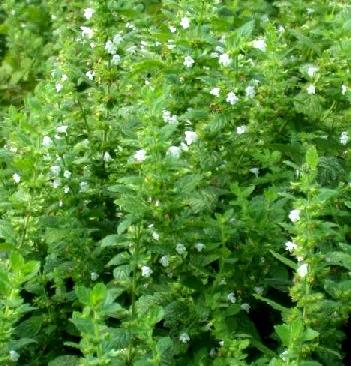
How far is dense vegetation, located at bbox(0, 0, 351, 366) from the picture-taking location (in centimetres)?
270

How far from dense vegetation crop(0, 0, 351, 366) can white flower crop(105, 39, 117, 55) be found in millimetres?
18

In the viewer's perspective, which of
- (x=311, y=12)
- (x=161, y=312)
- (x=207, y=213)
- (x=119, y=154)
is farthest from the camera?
(x=311, y=12)

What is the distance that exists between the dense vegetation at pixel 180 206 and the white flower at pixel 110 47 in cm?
2

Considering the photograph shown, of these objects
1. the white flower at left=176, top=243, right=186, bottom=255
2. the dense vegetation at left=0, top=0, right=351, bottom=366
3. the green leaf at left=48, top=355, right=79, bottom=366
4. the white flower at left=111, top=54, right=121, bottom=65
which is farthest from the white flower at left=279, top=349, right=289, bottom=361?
the white flower at left=111, top=54, right=121, bottom=65

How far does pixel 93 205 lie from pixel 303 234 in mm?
1150

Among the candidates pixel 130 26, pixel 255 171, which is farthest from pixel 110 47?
pixel 255 171

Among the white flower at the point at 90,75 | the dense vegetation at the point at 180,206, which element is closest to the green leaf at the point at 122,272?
the dense vegetation at the point at 180,206

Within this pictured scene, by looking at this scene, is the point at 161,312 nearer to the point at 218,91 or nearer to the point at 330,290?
the point at 330,290

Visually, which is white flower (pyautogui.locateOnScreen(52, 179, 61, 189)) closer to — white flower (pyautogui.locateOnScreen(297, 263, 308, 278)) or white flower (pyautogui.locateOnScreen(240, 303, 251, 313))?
white flower (pyautogui.locateOnScreen(240, 303, 251, 313))

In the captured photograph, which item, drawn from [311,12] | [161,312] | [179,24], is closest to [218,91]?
[179,24]

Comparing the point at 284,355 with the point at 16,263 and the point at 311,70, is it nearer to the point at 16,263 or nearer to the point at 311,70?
the point at 16,263

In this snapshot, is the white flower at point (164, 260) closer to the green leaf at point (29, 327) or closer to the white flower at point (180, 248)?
the white flower at point (180, 248)

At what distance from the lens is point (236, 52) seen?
3.27 metres

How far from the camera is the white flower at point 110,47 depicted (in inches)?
141
